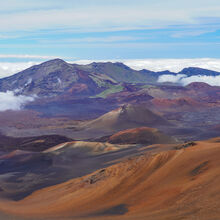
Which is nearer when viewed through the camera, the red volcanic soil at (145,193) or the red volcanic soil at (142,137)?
the red volcanic soil at (145,193)

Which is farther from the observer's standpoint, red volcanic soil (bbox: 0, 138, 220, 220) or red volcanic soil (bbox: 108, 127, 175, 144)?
red volcanic soil (bbox: 108, 127, 175, 144)

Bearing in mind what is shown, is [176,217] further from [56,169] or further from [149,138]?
[149,138]

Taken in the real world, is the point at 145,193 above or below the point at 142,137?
above

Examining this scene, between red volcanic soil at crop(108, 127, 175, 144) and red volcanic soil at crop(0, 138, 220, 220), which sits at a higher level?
red volcanic soil at crop(0, 138, 220, 220)

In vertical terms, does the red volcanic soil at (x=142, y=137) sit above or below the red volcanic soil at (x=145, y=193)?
below
